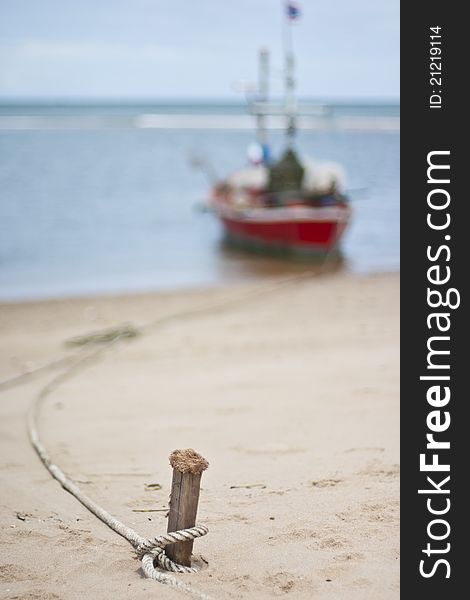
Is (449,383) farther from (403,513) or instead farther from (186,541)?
(186,541)

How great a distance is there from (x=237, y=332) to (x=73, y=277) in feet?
16.9

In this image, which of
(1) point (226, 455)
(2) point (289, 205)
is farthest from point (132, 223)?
(1) point (226, 455)

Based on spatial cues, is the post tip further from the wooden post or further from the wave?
the wave

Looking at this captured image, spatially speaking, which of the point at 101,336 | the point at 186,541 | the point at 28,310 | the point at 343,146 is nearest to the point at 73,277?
the point at 28,310

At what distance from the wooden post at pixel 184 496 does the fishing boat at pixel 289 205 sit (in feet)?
37.9

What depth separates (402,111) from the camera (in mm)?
2742

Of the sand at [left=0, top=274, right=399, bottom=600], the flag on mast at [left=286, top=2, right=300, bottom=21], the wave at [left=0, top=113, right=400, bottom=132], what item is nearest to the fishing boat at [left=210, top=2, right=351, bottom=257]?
the flag on mast at [left=286, top=2, right=300, bottom=21]

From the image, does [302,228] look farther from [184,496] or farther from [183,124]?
[183,124]

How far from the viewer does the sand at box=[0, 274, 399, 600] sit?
3.09 metres

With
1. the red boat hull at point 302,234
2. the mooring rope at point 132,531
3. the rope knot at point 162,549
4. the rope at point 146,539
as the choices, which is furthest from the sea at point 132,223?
the rope knot at point 162,549

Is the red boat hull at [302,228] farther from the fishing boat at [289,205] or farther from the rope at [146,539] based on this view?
the rope at [146,539]

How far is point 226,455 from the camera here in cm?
452

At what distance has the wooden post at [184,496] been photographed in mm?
3104

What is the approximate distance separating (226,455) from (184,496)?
1.40 meters
